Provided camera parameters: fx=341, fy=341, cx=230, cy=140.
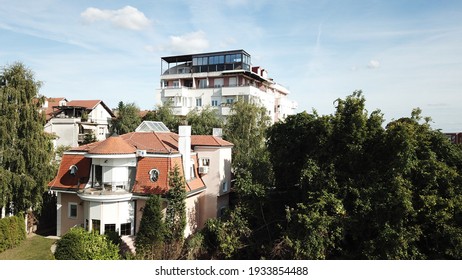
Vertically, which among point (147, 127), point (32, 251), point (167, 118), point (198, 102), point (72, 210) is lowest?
point (32, 251)

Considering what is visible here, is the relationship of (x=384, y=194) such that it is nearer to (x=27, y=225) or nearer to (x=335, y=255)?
(x=335, y=255)

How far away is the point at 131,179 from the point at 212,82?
28.8 meters

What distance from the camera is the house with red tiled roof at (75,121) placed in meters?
42.5

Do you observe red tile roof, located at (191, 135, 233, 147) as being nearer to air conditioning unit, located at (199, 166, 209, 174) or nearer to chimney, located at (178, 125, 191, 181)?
air conditioning unit, located at (199, 166, 209, 174)

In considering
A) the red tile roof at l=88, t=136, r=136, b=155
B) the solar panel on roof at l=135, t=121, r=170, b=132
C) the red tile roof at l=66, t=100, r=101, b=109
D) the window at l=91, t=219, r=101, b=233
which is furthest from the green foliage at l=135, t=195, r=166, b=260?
the red tile roof at l=66, t=100, r=101, b=109

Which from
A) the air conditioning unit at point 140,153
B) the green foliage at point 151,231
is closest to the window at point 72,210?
the air conditioning unit at point 140,153

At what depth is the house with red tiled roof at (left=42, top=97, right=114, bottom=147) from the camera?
42.5 metres

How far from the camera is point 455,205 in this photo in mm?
15938

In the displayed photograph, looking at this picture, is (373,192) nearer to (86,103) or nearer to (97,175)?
(97,175)

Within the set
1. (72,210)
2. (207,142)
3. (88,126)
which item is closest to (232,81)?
(88,126)

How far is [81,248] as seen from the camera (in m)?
17.8

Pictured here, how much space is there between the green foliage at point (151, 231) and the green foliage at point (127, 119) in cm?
2462

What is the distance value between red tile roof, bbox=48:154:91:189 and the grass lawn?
371 centimetres
